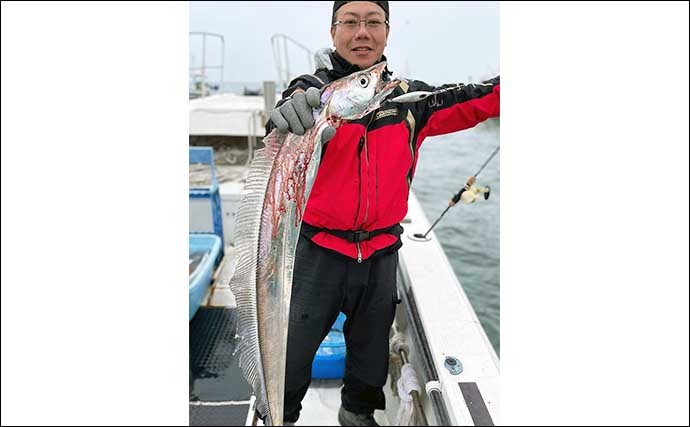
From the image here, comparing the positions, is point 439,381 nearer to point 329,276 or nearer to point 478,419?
point 478,419

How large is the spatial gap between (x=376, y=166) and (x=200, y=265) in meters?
2.77

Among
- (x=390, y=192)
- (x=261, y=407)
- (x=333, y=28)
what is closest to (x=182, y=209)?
(x=261, y=407)

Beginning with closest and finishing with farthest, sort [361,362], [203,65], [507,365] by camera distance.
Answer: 1. [507,365]
2. [361,362]
3. [203,65]

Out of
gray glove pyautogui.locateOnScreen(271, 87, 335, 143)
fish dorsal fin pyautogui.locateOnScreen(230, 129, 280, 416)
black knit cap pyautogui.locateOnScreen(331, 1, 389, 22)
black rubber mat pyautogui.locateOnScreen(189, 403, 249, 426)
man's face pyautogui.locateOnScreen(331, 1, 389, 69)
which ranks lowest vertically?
black rubber mat pyautogui.locateOnScreen(189, 403, 249, 426)

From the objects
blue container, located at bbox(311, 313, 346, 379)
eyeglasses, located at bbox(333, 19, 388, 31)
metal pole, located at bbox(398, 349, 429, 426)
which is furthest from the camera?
blue container, located at bbox(311, 313, 346, 379)

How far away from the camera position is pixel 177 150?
0.83 m

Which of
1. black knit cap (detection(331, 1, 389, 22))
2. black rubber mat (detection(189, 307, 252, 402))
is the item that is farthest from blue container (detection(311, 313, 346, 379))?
black knit cap (detection(331, 1, 389, 22))

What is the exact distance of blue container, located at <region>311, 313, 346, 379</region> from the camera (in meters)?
2.99

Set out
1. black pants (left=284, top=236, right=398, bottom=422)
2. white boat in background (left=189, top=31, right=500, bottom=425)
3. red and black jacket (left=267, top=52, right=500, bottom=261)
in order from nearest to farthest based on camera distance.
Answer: red and black jacket (left=267, top=52, right=500, bottom=261)
black pants (left=284, top=236, right=398, bottom=422)
white boat in background (left=189, top=31, right=500, bottom=425)

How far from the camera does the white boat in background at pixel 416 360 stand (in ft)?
6.83

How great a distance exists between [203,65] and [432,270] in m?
7.21

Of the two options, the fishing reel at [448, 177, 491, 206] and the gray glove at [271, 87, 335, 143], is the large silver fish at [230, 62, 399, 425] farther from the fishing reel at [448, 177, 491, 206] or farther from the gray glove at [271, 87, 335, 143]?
the fishing reel at [448, 177, 491, 206]

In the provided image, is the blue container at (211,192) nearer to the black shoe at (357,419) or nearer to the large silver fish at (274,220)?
the black shoe at (357,419)

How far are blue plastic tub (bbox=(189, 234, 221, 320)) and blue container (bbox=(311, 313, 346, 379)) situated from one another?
1.13 metres
